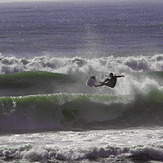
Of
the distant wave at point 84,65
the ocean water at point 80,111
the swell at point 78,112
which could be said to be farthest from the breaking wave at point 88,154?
the distant wave at point 84,65

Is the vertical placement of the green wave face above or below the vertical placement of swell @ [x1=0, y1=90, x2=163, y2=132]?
above

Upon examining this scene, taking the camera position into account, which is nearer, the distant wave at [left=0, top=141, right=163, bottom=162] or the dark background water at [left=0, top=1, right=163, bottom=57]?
the distant wave at [left=0, top=141, right=163, bottom=162]

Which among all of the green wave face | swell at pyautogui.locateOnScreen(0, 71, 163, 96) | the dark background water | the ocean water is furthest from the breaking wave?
the dark background water

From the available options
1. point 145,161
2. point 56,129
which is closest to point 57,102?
point 56,129

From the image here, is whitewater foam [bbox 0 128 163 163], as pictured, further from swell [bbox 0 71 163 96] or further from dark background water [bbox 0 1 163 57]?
dark background water [bbox 0 1 163 57]

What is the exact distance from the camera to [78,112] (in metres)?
17.6

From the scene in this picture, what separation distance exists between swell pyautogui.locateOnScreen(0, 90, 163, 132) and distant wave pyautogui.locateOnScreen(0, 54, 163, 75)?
7884 millimetres

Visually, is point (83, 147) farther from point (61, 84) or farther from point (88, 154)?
point (61, 84)

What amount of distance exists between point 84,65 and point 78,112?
35.0ft

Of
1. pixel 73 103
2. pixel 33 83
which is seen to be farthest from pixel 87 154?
pixel 33 83

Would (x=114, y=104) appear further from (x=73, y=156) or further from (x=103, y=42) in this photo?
(x=103, y=42)

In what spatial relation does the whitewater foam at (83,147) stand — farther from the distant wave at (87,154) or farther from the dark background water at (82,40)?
the dark background water at (82,40)

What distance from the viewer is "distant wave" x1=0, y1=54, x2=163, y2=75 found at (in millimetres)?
26969

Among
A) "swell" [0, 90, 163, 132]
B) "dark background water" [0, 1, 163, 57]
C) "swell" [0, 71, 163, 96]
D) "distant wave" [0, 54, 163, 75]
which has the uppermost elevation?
"dark background water" [0, 1, 163, 57]
